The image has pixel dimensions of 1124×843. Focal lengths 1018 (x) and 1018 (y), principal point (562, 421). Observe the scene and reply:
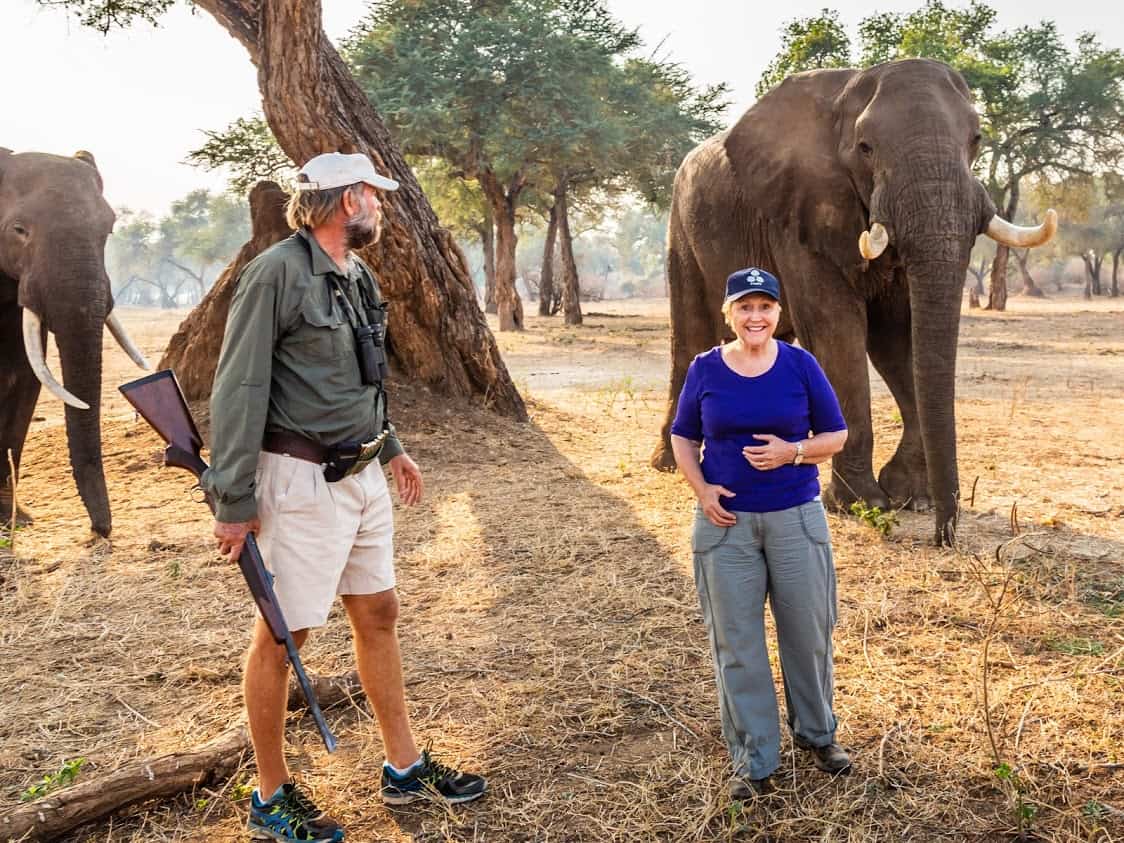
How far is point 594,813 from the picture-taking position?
329 centimetres

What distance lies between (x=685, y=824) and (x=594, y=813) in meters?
0.30

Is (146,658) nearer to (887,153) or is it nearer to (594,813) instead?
(594,813)

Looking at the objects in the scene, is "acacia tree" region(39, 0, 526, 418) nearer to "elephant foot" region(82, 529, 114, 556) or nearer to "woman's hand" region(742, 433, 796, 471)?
"elephant foot" region(82, 529, 114, 556)

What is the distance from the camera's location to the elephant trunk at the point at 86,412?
635cm

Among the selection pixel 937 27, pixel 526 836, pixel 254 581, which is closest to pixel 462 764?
pixel 526 836

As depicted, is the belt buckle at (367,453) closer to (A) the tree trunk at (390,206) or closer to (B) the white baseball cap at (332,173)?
(B) the white baseball cap at (332,173)

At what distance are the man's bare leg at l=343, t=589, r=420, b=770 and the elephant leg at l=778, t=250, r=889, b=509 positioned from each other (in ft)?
13.6

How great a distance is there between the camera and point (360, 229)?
323cm

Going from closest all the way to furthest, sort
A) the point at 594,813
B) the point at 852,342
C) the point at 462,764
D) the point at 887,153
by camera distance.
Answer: the point at 594,813 < the point at 462,764 < the point at 887,153 < the point at 852,342

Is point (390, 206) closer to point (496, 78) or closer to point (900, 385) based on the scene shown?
point (900, 385)

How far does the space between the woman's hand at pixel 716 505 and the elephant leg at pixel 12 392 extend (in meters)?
6.14

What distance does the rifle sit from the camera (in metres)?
3.01

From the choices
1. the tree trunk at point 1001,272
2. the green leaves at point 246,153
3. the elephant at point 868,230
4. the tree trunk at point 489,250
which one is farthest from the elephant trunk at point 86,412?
the tree trunk at point 1001,272

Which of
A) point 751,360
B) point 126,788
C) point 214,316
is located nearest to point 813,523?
point 751,360
